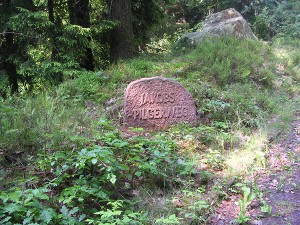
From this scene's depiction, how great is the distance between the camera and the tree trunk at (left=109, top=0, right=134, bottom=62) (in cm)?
989

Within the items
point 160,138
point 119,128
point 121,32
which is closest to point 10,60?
point 121,32

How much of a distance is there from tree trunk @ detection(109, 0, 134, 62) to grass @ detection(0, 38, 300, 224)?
4.03ft

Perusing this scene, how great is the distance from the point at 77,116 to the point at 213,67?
455 centimetres

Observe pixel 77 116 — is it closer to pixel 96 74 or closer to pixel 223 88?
pixel 96 74

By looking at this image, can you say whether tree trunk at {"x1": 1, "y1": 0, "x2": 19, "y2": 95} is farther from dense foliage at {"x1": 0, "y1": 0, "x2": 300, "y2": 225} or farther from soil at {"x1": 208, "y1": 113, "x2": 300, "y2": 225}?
soil at {"x1": 208, "y1": 113, "x2": 300, "y2": 225}

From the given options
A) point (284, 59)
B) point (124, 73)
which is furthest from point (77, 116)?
point (284, 59)

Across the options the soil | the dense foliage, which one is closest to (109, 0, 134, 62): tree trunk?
the dense foliage

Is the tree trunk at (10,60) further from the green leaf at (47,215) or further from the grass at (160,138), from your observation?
the green leaf at (47,215)

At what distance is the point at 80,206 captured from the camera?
3.29 meters

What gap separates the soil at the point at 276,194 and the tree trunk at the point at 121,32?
238 inches

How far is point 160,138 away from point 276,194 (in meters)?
1.96

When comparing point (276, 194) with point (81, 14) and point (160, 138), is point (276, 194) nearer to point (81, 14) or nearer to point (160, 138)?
point (160, 138)

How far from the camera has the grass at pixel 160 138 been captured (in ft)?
12.1

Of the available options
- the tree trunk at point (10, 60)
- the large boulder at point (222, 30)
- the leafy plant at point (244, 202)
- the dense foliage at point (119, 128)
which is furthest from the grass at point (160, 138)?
the tree trunk at point (10, 60)
